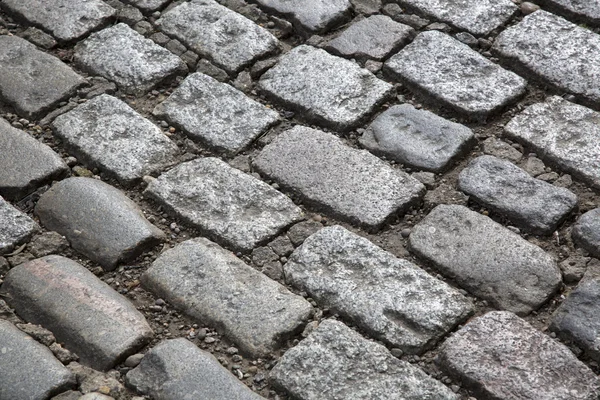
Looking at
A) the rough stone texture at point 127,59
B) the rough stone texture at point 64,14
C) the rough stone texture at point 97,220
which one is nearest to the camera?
the rough stone texture at point 97,220

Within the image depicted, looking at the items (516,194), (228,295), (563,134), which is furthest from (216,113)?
(563,134)

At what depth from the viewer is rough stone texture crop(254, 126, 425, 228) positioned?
2635 mm

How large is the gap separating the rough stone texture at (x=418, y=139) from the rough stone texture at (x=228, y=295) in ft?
2.05

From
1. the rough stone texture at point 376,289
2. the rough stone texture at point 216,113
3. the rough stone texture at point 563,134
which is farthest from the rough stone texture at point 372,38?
the rough stone texture at point 376,289

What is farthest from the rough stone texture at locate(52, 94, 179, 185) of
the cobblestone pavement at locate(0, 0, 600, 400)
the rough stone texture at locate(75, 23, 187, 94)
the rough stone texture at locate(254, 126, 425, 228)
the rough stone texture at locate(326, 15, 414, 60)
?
the rough stone texture at locate(326, 15, 414, 60)

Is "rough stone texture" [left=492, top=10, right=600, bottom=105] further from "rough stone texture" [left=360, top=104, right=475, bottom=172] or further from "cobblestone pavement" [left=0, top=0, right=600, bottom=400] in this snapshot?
"rough stone texture" [left=360, top=104, right=475, bottom=172]

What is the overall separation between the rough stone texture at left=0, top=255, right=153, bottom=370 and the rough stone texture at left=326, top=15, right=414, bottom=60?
1.23m

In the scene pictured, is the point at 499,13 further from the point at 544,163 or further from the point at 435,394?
the point at 435,394

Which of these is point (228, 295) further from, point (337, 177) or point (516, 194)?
point (516, 194)

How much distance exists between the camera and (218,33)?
127 inches

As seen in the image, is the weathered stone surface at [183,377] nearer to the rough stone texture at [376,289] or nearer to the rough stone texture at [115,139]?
the rough stone texture at [376,289]

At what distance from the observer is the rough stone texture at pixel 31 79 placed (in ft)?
9.84

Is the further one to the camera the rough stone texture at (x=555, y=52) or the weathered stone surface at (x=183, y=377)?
the rough stone texture at (x=555, y=52)

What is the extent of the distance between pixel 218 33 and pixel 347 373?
1498 mm
